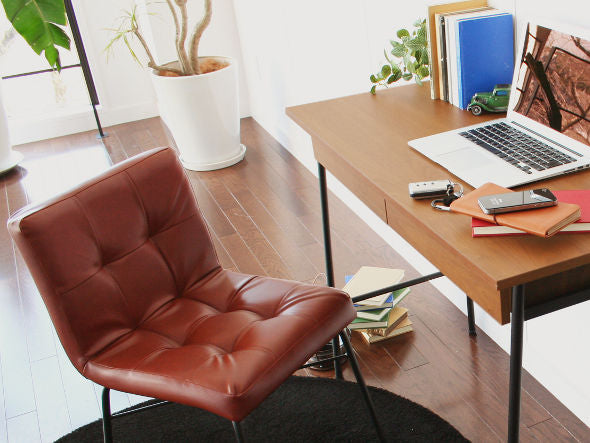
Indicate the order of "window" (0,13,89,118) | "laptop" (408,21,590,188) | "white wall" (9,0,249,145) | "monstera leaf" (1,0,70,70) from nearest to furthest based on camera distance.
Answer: "laptop" (408,21,590,188) < "monstera leaf" (1,0,70,70) < "white wall" (9,0,249,145) < "window" (0,13,89,118)

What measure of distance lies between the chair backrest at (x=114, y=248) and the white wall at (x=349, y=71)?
38.1 inches

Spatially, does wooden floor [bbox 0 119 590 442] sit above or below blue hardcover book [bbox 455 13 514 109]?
below

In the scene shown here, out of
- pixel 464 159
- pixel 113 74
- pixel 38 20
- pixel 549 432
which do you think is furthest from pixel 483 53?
pixel 113 74

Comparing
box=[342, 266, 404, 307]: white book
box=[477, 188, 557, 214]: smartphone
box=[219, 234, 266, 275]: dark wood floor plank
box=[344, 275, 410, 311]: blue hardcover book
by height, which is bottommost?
box=[219, 234, 266, 275]: dark wood floor plank

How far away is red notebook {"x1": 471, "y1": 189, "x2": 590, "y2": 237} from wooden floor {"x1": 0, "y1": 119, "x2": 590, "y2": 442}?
32.5 inches

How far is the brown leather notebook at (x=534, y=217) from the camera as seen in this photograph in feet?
3.98

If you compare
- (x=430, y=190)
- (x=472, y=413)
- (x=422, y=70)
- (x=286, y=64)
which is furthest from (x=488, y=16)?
(x=286, y=64)

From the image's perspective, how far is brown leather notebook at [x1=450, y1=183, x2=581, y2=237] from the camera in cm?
121

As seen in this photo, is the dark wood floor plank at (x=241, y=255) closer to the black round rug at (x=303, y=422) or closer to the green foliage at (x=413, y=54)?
the black round rug at (x=303, y=422)

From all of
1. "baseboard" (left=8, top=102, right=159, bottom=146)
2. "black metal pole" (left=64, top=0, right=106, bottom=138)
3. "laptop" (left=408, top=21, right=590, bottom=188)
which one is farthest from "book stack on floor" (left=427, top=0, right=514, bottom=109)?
"baseboard" (left=8, top=102, right=159, bottom=146)

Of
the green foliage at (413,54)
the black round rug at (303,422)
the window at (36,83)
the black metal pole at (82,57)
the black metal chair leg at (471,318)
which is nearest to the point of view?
the black round rug at (303,422)

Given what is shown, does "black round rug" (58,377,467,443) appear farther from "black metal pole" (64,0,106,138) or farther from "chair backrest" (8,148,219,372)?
"black metal pole" (64,0,106,138)

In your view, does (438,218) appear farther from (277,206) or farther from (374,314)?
(277,206)

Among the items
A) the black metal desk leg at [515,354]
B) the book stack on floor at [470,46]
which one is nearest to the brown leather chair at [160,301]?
the black metal desk leg at [515,354]
